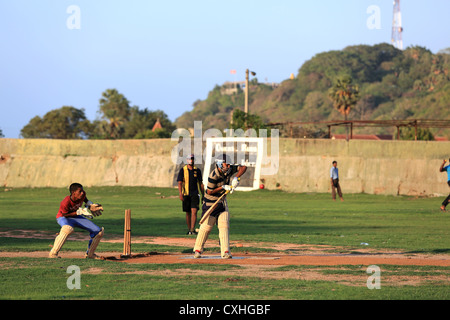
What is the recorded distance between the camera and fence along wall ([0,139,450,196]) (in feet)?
137

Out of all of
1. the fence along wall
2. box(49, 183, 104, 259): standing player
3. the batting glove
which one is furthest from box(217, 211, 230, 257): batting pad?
the fence along wall

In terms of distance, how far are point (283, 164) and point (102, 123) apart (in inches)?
3115

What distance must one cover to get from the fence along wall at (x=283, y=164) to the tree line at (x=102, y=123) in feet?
173

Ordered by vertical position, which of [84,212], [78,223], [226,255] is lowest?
[226,255]

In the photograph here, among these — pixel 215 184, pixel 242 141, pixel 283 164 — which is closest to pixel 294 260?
pixel 215 184

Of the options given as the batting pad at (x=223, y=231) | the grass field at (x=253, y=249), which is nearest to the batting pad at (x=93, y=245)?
the grass field at (x=253, y=249)

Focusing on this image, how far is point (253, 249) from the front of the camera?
17781mm

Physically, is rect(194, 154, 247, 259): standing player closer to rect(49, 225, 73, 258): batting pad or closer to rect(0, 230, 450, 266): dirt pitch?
rect(0, 230, 450, 266): dirt pitch

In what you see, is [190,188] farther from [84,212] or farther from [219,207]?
[84,212]

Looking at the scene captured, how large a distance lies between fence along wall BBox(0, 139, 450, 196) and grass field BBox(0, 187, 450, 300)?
3.15m
